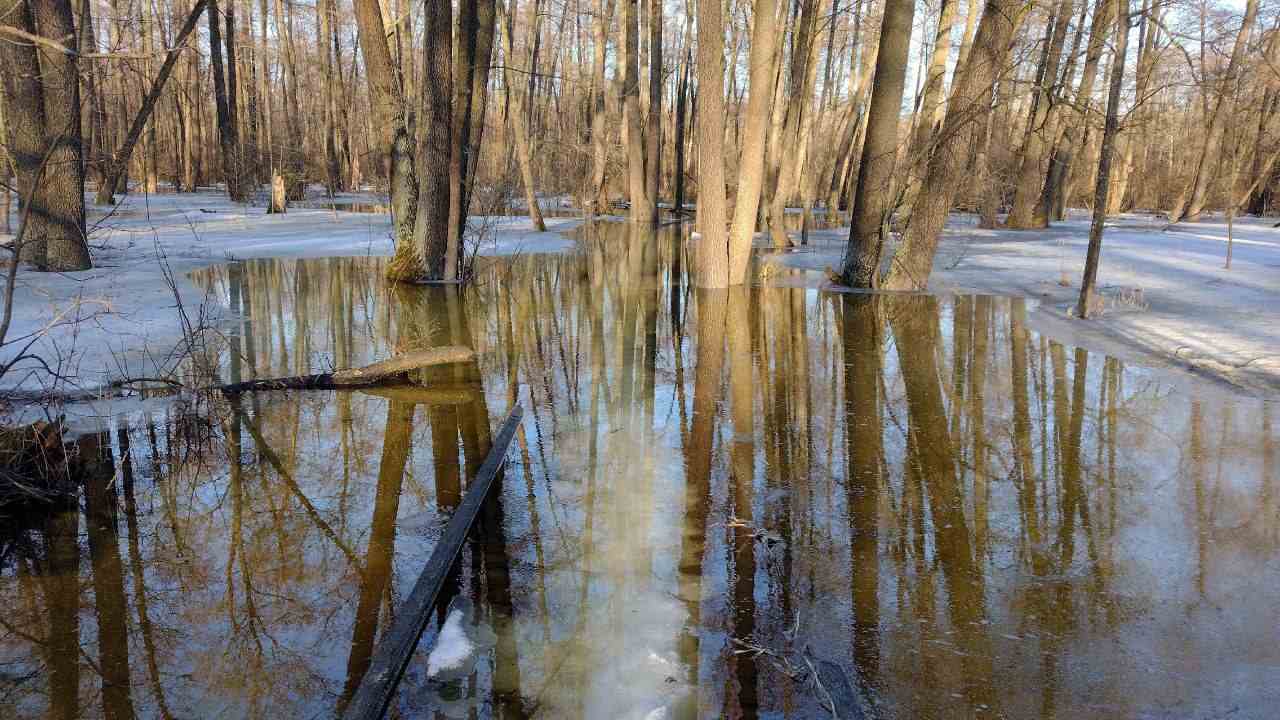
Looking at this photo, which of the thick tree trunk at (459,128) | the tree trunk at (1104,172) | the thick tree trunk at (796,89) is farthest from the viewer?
the thick tree trunk at (796,89)

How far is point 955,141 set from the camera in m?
13.4

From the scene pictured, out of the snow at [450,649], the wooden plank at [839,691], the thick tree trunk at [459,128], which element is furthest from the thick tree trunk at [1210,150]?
the snow at [450,649]

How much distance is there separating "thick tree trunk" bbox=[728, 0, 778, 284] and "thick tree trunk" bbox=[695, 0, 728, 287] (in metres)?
0.64

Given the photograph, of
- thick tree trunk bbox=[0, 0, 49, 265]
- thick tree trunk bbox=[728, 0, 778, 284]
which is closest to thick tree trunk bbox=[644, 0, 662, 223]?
thick tree trunk bbox=[728, 0, 778, 284]

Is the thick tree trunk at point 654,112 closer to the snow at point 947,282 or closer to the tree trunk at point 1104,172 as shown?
the snow at point 947,282

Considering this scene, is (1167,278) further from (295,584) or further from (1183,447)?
(295,584)

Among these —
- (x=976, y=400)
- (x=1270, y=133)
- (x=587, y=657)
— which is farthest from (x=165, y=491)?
(x=1270, y=133)

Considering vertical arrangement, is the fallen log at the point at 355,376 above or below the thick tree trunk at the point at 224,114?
below

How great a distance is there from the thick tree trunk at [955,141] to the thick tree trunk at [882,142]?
495 millimetres

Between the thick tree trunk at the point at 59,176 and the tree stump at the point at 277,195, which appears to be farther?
the tree stump at the point at 277,195

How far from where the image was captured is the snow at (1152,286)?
Answer: 891cm

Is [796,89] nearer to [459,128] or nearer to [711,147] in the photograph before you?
[711,147]

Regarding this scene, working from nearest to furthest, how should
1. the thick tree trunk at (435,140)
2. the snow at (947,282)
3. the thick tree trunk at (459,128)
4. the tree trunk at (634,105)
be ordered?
the snow at (947,282) < the thick tree trunk at (435,140) < the thick tree trunk at (459,128) < the tree trunk at (634,105)

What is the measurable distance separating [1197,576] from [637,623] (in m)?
2.71
